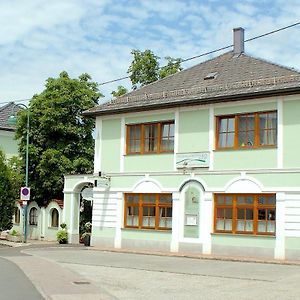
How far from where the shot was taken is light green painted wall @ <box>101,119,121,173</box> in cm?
2709

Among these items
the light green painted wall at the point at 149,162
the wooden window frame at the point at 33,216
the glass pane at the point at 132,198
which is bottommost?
the wooden window frame at the point at 33,216

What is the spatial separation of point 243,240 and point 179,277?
22.9 ft

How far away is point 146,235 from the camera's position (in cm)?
2580

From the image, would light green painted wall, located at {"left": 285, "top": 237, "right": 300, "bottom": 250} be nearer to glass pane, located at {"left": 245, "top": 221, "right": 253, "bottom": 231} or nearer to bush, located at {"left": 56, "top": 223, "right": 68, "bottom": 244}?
glass pane, located at {"left": 245, "top": 221, "right": 253, "bottom": 231}

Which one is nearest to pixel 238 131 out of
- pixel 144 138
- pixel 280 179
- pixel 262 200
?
pixel 280 179

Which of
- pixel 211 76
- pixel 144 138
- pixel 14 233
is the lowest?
pixel 14 233

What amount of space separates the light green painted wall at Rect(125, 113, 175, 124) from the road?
593cm

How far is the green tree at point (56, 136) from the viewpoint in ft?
111

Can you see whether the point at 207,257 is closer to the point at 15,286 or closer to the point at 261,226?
the point at 261,226

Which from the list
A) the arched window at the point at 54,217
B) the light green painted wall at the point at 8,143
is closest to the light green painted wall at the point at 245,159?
the arched window at the point at 54,217

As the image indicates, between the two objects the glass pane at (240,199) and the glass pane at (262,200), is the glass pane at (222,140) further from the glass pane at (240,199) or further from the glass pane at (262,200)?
the glass pane at (262,200)

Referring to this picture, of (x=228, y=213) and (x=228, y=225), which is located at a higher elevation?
(x=228, y=213)

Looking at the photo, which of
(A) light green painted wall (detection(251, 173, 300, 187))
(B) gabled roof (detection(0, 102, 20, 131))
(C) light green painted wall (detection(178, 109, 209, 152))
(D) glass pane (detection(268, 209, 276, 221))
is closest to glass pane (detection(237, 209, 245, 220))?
(D) glass pane (detection(268, 209, 276, 221))

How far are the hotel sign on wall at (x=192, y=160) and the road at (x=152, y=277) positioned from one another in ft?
12.7
